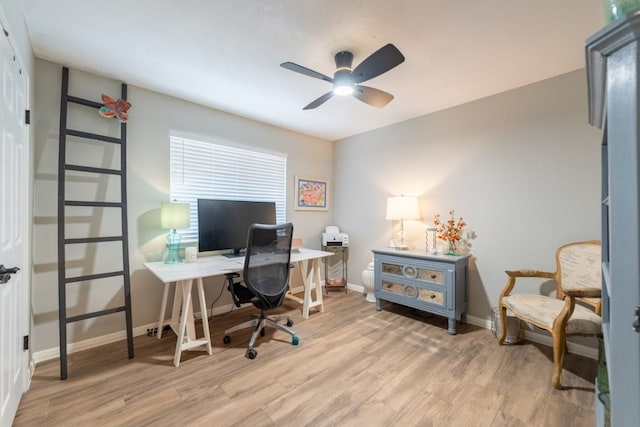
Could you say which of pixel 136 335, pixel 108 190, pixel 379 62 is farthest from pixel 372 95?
pixel 136 335

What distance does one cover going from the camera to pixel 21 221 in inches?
64.8

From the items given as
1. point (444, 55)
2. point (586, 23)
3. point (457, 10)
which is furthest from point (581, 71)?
point (457, 10)

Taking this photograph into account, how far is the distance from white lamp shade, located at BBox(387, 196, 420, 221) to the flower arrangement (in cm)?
26

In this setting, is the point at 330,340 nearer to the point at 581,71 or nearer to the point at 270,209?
the point at 270,209

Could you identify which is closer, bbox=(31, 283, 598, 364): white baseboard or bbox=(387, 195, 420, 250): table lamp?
bbox=(31, 283, 598, 364): white baseboard

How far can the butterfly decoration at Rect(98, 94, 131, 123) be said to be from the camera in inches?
89.6

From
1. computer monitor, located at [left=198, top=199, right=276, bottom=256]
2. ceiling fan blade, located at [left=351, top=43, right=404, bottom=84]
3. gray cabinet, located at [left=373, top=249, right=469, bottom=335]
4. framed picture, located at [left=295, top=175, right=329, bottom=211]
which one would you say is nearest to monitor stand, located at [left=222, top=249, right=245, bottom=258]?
computer monitor, located at [left=198, top=199, right=276, bottom=256]

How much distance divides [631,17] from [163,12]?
2.12m

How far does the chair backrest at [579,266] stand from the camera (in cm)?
208

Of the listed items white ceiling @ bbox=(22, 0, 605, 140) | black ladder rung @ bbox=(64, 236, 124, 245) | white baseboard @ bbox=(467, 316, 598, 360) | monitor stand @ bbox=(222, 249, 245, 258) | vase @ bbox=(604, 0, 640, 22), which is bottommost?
white baseboard @ bbox=(467, 316, 598, 360)

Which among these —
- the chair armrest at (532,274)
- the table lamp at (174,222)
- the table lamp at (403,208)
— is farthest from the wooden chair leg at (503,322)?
the table lamp at (174,222)

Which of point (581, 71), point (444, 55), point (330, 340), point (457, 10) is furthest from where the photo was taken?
point (330, 340)

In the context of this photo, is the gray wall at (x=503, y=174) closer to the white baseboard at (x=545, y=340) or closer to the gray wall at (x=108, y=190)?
the white baseboard at (x=545, y=340)

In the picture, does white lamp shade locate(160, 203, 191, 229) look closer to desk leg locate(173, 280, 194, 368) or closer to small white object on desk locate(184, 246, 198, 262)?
small white object on desk locate(184, 246, 198, 262)
